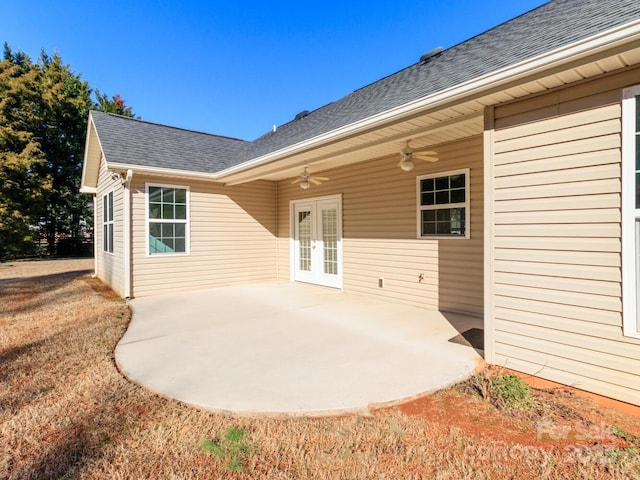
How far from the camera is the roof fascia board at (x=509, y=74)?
91.4 inches

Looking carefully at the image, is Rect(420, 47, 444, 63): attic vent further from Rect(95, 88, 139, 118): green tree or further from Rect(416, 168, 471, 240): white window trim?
Rect(95, 88, 139, 118): green tree

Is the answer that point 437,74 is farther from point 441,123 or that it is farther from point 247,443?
point 247,443

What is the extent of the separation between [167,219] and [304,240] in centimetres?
325

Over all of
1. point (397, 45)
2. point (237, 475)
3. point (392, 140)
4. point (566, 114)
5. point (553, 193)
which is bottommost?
point (237, 475)

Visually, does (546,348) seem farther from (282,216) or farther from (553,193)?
(282,216)

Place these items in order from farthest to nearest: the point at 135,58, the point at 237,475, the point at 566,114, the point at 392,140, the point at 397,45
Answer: the point at 135,58 < the point at 397,45 < the point at 392,140 < the point at 566,114 < the point at 237,475

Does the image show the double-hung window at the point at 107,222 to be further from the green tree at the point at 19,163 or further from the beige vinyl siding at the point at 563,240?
the green tree at the point at 19,163

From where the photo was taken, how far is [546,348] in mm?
2955

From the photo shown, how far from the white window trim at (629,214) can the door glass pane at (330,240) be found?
540 centimetres

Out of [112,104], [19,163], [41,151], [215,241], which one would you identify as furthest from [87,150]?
[112,104]

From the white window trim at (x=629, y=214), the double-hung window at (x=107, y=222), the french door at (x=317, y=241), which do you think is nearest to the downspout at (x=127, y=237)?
the double-hung window at (x=107, y=222)

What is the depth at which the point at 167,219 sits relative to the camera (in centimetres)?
741

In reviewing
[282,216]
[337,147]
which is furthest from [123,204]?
[337,147]

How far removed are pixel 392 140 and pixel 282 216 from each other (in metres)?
4.85
